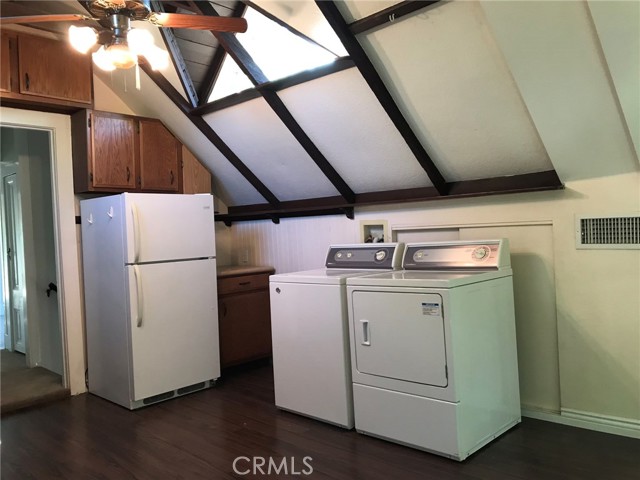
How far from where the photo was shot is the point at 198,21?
2213 mm

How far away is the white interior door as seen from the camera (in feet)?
16.6

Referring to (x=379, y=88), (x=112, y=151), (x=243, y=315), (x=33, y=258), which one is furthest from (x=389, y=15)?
(x=33, y=258)

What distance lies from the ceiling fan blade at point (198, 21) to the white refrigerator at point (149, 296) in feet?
5.16

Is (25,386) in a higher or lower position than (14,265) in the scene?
lower

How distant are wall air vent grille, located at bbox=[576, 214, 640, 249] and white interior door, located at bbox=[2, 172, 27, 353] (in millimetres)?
5014

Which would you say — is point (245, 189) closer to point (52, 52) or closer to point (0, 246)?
point (52, 52)

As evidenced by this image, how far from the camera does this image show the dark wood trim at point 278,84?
9.65ft

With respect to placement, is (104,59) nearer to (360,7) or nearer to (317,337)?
(360,7)

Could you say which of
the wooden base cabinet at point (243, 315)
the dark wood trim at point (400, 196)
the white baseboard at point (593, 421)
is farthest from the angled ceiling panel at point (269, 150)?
the white baseboard at point (593, 421)

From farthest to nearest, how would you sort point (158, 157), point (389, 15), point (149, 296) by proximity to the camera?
point (158, 157)
point (149, 296)
point (389, 15)

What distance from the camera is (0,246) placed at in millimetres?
5500

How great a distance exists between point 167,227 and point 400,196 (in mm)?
1765

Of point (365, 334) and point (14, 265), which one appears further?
point (14, 265)

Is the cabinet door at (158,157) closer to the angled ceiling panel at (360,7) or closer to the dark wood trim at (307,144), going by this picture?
the dark wood trim at (307,144)
